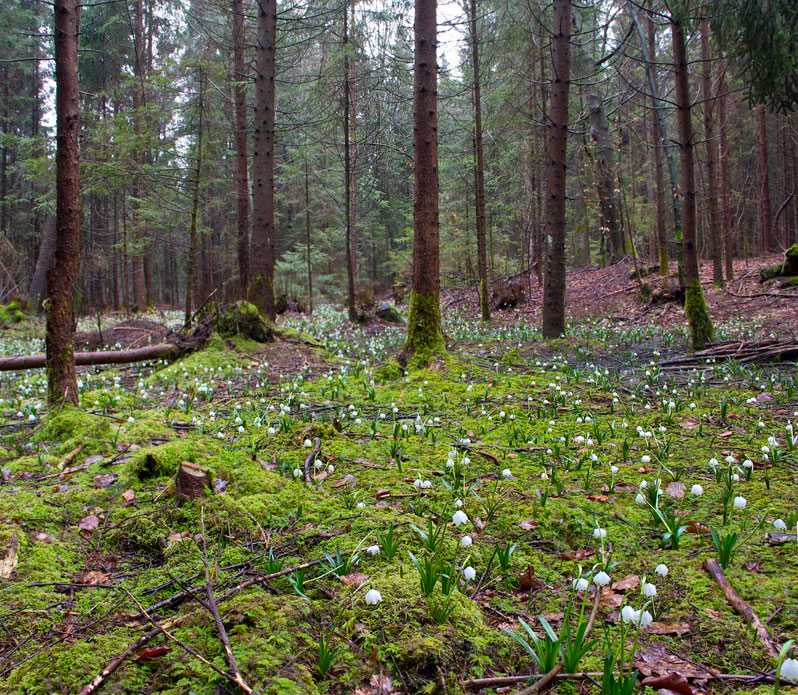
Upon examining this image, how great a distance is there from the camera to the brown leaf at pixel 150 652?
186 centimetres

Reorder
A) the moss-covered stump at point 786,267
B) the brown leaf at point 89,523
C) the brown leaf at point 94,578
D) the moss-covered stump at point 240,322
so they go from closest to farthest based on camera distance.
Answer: the brown leaf at point 94,578
the brown leaf at point 89,523
the moss-covered stump at point 240,322
the moss-covered stump at point 786,267

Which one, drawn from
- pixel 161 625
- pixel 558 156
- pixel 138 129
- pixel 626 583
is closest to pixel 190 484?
pixel 161 625

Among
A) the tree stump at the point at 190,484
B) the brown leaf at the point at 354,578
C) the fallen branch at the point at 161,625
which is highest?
the tree stump at the point at 190,484

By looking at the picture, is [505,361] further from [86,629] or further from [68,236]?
[86,629]

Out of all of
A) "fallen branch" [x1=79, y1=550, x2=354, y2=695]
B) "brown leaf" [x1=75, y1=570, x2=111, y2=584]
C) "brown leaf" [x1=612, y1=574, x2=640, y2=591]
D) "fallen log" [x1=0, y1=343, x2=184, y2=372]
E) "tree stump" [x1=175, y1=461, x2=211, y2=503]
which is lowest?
"brown leaf" [x1=612, y1=574, x2=640, y2=591]

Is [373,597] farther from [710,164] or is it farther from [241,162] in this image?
[710,164]

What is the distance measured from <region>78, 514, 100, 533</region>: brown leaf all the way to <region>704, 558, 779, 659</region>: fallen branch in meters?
3.45

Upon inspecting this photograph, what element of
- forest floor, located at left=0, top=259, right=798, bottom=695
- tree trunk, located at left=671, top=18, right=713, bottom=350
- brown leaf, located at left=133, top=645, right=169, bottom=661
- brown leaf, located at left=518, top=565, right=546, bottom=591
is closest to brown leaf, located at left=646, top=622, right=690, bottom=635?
forest floor, located at left=0, top=259, right=798, bottom=695

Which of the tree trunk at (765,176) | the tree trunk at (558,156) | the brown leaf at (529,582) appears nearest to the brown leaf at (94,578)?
the brown leaf at (529,582)

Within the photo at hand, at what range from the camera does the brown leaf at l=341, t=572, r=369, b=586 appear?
2.41m

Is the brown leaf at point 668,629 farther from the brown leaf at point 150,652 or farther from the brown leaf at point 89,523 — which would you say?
the brown leaf at point 89,523

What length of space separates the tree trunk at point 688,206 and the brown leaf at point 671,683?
25.0 feet

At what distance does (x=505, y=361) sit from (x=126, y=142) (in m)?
11.6

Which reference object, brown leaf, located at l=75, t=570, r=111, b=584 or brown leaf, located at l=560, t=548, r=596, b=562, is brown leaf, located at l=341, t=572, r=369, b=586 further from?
brown leaf, located at l=75, t=570, r=111, b=584
